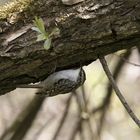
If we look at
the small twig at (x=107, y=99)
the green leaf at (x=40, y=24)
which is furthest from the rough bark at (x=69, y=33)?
the small twig at (x=107, y=99)

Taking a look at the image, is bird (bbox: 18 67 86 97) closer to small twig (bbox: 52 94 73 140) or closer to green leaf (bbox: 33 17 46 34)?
green leaf (bbox: 33 17 46 34)

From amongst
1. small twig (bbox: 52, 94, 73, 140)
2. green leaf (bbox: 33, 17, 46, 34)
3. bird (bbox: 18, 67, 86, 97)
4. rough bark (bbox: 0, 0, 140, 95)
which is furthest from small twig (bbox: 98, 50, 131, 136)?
green leaf (bbox: 33, 17, 46, 34)

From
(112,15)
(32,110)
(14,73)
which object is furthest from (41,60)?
(32,110)

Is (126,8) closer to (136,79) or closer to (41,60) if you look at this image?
(41,60)

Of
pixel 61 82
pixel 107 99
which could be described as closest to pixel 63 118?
A: pixel 107 99

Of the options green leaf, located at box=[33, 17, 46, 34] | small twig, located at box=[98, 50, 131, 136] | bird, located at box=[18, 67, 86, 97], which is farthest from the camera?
small twig, located at box=[98, 50, 131, 136]
